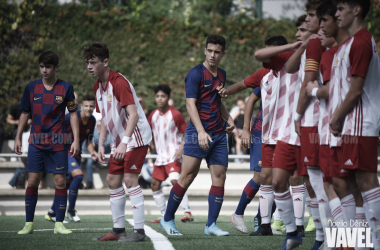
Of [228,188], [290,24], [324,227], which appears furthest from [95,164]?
[324,227]

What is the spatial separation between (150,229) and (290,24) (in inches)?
333

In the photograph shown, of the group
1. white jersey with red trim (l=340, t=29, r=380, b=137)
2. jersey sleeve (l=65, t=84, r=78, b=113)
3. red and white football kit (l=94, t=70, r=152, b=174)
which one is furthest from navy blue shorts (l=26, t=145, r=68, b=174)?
white jersey with red trim (l=340, t=29, r=380, b=137)

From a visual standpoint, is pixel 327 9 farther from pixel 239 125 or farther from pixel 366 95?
pixel 239 125

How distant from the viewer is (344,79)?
3.59m

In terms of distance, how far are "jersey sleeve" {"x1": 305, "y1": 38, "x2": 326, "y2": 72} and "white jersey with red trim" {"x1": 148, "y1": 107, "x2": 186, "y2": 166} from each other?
15.2ft

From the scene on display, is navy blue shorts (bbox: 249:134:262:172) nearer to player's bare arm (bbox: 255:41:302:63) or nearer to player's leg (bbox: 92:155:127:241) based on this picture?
player's leg (bbox: 92:155:127:241)

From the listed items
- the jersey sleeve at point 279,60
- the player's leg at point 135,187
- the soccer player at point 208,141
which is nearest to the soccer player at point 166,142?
the soccer player at point 208,141

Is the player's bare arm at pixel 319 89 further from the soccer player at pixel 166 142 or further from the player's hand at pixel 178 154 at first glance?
the soccer player at pixel 166 142

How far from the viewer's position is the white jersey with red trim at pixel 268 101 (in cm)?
532

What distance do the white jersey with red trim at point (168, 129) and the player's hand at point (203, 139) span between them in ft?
10.2

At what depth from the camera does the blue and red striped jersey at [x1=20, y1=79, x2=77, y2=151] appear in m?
6.16

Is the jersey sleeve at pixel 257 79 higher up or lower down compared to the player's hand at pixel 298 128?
higher up

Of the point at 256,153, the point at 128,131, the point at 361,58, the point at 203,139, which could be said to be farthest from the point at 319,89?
the point at 256,153

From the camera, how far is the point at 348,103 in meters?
3.45
